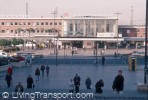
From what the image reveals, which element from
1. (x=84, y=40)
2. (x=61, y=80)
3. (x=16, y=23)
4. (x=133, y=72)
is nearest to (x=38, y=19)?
(x=16, y=23)

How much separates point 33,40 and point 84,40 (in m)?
9.55

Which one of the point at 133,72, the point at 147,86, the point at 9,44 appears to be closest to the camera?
the point at 147,86

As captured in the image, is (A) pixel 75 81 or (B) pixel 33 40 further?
(B) pixel 33 40

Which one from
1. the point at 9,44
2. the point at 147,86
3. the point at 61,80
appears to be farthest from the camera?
the point at 9,44

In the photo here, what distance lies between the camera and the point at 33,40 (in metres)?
72.4

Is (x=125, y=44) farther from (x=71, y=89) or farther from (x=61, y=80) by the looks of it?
(x=71, y=89)

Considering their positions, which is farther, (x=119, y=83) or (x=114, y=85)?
(x=114, y=85)

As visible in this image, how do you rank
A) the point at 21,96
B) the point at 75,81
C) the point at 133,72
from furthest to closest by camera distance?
the point at 133,72 → the point at 75,81 → the point at 21,96

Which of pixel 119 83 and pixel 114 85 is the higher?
pixel 119 83

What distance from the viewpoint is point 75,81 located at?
1764 centimetres

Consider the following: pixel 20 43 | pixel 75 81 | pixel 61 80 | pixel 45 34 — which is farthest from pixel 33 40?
pixel 75 81

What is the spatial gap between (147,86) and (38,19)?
6212cm

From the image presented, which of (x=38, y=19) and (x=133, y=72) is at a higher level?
(x=38, y=19)

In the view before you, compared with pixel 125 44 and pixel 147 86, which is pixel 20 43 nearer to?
pixel 125 44
